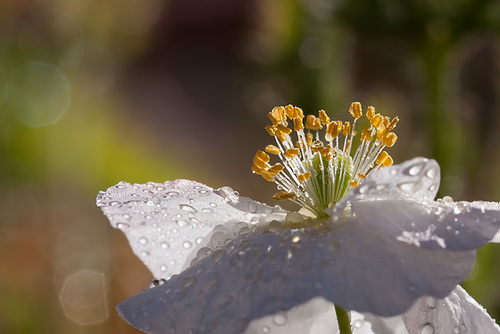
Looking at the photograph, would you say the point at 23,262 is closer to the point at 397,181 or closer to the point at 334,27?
the point at 334,27

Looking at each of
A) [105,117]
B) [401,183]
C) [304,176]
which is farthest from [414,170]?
[105,117]

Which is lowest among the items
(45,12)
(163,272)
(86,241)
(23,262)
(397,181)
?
(23,262)

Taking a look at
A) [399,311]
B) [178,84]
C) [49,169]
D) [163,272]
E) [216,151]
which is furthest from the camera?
[178,84]

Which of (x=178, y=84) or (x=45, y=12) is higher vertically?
(x=45, y=12)

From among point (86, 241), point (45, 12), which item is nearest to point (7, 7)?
point (45, 12)

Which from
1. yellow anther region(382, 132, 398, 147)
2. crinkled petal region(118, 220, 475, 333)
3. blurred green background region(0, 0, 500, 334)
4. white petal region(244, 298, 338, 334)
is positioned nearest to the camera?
crinkled petal region(118, 220, 475, 333)

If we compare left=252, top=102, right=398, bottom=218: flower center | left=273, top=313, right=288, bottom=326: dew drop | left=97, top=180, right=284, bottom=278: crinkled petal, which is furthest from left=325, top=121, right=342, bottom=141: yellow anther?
left=273, top=313, right=288, bottom=326: dew drop

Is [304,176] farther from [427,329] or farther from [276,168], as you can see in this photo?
[427,329]

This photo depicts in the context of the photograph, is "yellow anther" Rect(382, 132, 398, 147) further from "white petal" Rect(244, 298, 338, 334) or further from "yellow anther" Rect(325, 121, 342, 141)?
"white petal" Rect(244, 298, 338, 334)
